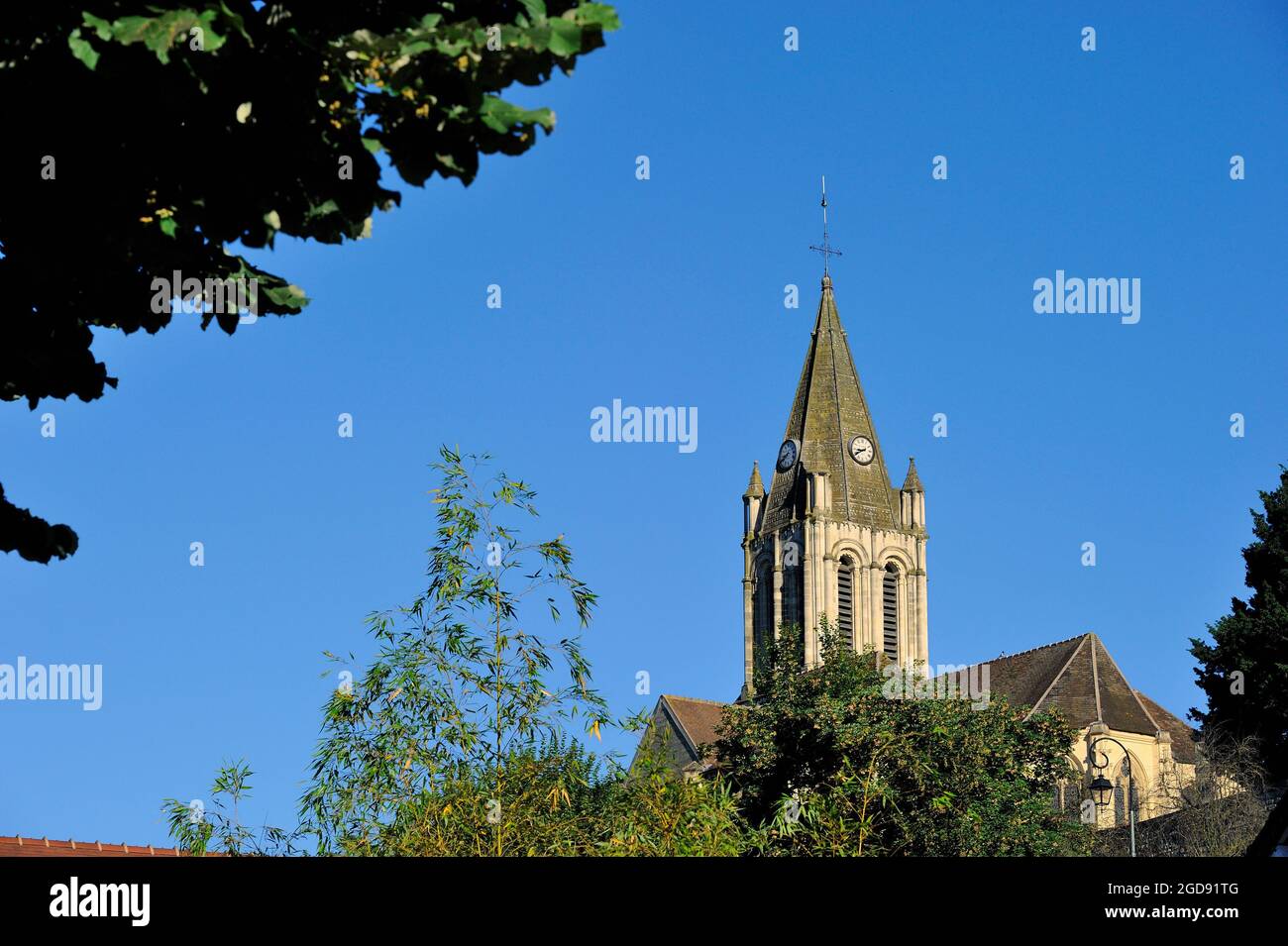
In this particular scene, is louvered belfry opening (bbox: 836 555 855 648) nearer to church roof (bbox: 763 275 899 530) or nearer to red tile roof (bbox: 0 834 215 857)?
church roof (bbox: 763 275 899 530)

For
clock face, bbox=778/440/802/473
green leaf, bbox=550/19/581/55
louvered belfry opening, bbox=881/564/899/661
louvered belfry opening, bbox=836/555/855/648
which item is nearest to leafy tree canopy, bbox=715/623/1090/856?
green leaf, bbox=550/19/581/55

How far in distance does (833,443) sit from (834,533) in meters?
5.29

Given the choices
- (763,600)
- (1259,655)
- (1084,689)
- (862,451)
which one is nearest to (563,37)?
(1259,655)

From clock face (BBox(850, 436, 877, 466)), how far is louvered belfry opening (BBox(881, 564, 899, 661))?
5558mm

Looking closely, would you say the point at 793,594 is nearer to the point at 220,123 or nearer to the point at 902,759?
the point at 902,759

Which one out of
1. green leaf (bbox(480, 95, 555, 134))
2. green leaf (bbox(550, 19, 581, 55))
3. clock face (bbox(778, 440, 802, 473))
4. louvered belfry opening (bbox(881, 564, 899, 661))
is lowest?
green leaf (bbox(480, 95, 555, 134))

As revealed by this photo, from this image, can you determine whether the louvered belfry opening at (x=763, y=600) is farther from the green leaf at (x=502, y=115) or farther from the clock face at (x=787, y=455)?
the green leaf at (x=502, y=115)

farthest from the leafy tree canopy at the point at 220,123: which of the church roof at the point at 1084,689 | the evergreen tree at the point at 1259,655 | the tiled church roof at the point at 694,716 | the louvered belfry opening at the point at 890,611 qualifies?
the louvered belfry opening at the point at 890,611

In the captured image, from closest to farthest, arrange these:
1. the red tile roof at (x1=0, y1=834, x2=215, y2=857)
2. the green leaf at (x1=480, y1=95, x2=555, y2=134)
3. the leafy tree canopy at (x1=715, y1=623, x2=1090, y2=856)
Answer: the green leaf at (x1=480, y1=95, x2=555, y2=134) < the red tile roof at (x1=0, y1=834, x2=215, y2=857) < the leafy tree canopy at (x1=715, y1=623, x2=1090, y2=856)

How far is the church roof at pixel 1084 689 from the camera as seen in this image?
60.8 metres

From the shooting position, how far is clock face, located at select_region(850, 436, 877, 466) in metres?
83.3

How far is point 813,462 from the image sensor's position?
8238cm
